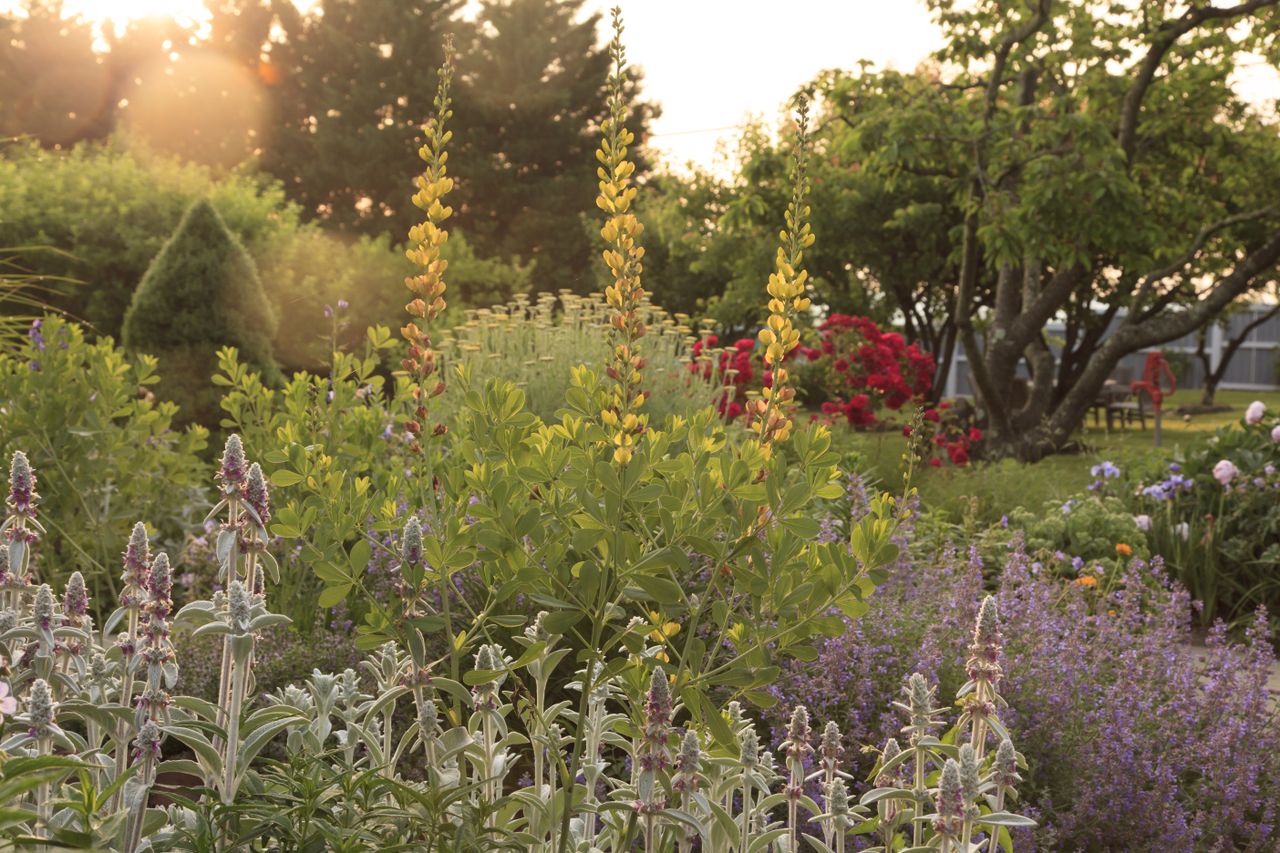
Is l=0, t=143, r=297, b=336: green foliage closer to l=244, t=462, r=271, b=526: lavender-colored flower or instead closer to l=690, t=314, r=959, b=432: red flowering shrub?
l=690, t=314, r=959, b=432: red flowering shrub

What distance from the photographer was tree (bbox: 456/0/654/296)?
99.2ft

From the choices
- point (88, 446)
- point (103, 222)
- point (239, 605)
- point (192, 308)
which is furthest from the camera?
point (103, 222)

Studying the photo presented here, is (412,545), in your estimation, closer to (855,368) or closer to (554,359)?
Answer: (554,359)

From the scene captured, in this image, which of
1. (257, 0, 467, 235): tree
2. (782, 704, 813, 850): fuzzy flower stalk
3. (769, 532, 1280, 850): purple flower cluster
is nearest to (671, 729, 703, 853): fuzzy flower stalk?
(782, 704, 813, 850): fuzzy flower stalk

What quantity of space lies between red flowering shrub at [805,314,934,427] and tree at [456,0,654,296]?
18.9 meters

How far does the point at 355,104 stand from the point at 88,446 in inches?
1120

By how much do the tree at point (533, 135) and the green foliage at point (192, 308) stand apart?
67.2ft

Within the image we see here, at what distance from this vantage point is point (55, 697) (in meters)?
1.96

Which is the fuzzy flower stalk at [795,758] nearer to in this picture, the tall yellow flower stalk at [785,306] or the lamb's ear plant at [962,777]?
the lamb's ear plant at [962,777]

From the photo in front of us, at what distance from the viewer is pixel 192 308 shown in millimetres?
9125

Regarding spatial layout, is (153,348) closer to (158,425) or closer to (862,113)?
(158,425)

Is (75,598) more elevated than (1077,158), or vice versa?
(1077,158)

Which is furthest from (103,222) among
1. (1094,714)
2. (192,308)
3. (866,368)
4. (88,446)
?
(1094,714)

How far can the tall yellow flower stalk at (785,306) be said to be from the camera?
179 cm
